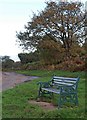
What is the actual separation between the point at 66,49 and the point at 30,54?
620 cm

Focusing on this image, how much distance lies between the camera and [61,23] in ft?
117

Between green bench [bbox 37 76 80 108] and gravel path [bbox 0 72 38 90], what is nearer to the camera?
green bench [bbox 37 76 80 108]

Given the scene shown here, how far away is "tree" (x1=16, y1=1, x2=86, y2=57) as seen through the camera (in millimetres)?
35625

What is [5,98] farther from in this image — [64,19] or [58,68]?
[64,19]

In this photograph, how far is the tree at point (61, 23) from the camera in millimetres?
35625

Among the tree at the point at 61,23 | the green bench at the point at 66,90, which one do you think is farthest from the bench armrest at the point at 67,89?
the tree at the point at 61,23

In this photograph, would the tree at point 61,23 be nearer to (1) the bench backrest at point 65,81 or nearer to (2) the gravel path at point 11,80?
(2) the gravel path at point 11,80

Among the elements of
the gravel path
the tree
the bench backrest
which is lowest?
the gravel path

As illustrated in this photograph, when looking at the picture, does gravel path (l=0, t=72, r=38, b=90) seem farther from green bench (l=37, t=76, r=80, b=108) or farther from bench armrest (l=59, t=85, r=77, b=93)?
bench armrest (l=59, t=85, r=77, b=93)

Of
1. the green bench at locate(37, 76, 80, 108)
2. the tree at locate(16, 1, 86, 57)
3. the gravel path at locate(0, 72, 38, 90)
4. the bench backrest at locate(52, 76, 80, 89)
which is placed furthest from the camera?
the tree at locate(16, 1, 86, 57)

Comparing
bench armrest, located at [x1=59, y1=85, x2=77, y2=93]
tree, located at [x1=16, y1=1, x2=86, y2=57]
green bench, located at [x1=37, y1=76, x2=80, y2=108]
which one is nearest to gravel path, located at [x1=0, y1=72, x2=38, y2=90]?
green bench, located at [x1=37, y1=76, x2=80, y2=108]

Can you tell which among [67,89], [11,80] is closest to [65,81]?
[67,89]

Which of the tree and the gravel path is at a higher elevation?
the tree

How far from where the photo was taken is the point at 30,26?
1489 inches
